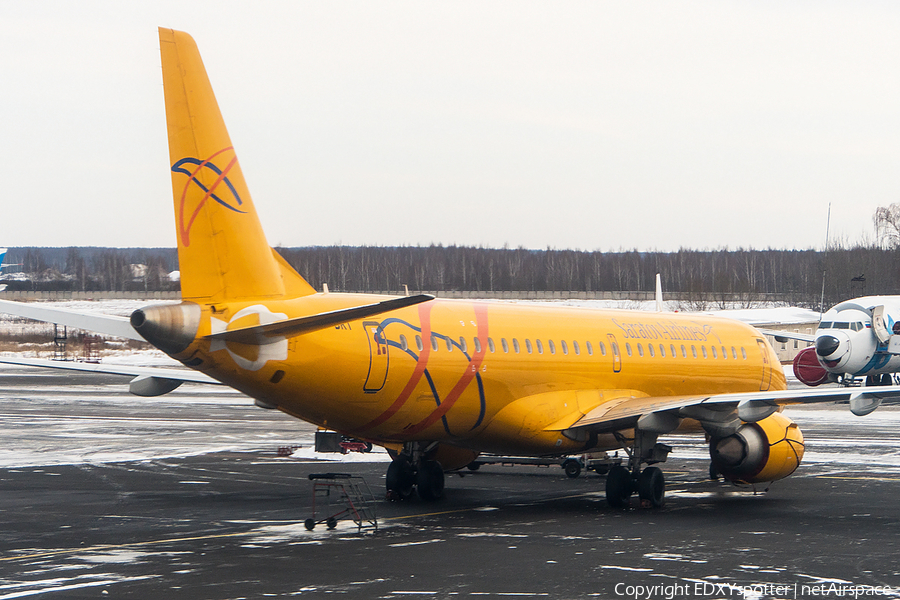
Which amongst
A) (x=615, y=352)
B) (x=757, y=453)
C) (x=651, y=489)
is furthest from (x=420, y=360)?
(x=757, y=453)

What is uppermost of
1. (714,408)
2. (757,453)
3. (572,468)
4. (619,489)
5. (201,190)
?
(201,190)

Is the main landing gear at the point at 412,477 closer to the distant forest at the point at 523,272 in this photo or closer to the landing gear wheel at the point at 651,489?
the landing gear wheel at the point at 651,489

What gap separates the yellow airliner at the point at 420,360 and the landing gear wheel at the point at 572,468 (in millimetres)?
2943

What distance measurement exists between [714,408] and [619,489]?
219 cm

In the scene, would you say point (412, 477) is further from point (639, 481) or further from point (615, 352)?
point (615, 352)

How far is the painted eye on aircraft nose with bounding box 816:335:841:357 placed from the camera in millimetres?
45250

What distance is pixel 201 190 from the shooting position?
15.0m

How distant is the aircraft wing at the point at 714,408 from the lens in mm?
16500

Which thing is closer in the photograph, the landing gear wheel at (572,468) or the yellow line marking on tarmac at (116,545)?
the yellow line marking on tarmac at (116,545)

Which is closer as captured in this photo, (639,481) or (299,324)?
(299,324)

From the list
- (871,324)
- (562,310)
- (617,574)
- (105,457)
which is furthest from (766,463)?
(871,324)

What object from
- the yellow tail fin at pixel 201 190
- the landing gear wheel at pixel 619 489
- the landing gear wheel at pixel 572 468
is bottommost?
the landing gear wheel at pixel 572 468

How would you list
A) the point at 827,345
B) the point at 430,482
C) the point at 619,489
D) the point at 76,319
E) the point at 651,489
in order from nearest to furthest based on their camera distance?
the point at 76,319 → the point at 651,489 → the point at 619,489 → the point at 430,482 → the point at 827,345

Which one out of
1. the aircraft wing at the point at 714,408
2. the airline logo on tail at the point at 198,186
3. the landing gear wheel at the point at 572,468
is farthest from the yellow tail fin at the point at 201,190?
the landing gear wheel at the point at 572,468
